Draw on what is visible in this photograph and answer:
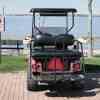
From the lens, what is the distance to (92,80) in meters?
13.8

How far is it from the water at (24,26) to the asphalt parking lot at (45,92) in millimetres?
10122

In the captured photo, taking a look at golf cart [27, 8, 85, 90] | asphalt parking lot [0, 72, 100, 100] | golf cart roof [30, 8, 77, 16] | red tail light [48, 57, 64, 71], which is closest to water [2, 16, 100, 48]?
golf cart roof [30, 8, 77, 16]

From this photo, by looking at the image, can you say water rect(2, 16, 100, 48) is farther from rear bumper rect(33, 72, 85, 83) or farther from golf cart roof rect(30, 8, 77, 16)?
rear bumper rect(33, 72, 85, 83)

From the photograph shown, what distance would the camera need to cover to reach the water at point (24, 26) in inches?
950

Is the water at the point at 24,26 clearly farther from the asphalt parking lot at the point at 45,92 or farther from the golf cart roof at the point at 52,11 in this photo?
the asphalt parking lot at the point at 45,92

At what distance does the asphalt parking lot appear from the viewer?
11.2m

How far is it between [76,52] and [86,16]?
12.8 metres

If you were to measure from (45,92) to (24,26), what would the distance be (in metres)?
12.8

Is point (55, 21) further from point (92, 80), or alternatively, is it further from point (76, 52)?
point (76, 52)

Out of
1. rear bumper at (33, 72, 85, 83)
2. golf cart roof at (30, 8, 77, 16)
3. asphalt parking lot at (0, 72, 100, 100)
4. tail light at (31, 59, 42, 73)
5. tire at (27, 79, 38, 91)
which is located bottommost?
asphalt parking lot at (0, 72, 100, 100)

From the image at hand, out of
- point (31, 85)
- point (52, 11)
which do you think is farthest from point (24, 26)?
point (31, 85)

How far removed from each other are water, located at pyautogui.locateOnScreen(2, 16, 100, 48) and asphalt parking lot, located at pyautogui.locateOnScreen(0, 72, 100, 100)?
33.2 feet

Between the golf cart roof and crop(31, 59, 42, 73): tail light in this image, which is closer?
crop(31, 59, 42, 73): tail light

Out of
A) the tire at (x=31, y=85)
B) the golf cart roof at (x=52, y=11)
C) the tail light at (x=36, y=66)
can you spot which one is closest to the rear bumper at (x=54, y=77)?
the tail light at (x=36, y=66)
